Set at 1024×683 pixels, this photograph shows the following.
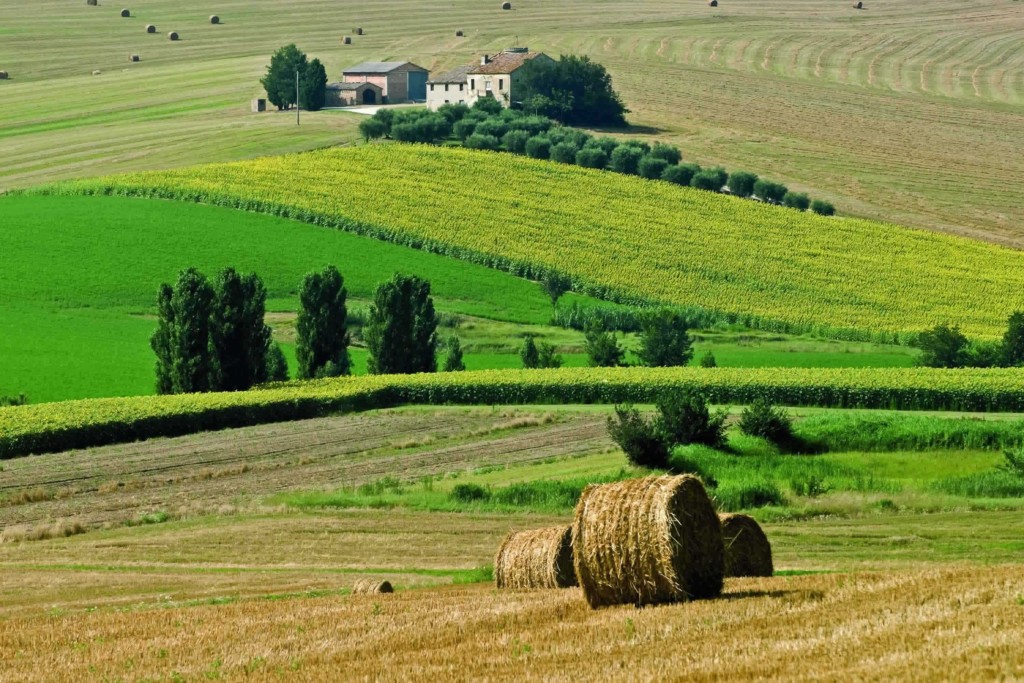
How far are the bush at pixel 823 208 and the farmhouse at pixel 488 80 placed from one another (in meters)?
33.9

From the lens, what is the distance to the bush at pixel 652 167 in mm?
115562

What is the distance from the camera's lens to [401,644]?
2062 cm

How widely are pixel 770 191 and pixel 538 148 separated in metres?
17.6

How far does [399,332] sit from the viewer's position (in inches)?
2822

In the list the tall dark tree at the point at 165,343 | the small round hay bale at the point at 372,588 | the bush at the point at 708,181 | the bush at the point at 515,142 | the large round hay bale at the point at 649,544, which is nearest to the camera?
the large round hay bale at the point at 649,544

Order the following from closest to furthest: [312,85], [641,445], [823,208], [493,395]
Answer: [641,445]
[493,395]
[823,208]
[312,85]

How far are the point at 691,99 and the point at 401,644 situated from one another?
12480 cm

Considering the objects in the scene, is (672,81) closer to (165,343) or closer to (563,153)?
(563,153)

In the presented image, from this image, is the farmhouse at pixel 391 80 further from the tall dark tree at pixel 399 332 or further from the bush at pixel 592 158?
the tall dark tree at pixel 399 332

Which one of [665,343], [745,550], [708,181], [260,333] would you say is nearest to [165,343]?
[260,333]

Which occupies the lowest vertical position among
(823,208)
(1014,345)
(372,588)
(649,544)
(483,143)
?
(1014,345)

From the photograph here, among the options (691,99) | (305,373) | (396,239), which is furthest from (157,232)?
(691,99)

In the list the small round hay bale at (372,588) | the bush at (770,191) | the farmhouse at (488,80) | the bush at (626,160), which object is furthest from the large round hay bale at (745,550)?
the farmhouse at (488,80)

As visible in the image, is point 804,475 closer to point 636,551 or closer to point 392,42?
point 636,551
